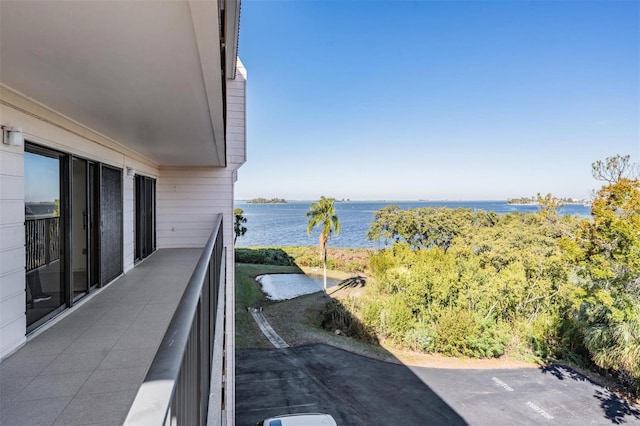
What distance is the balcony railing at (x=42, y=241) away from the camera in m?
3.18

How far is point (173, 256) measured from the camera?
22.7 ft

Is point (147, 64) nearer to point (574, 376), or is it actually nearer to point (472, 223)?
point (574, 376)

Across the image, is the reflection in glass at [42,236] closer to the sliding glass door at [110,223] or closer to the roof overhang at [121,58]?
the roof overhang at [121,58]

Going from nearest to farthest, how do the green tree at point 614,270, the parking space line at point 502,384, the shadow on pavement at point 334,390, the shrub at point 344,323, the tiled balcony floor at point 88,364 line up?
1. the tiled balcony floor at point 88,364
2. the shadow on pavement at point 334,390
3. the green tree at point 614,270
4. the parking space line at point 502,384
5. the shrub at point 344,323

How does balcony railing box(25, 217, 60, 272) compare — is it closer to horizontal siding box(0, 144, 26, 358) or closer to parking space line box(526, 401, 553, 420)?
horizontal siding box(0, 144, 26, 358)

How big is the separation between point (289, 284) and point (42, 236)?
62.4ft

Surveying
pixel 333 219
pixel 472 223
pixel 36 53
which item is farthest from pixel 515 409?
pixel 472 223

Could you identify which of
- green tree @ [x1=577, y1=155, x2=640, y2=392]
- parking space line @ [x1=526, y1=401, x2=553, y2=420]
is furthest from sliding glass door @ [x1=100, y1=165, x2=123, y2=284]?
green tree @ [x1=577, y1=155, x2=640, y2=392]

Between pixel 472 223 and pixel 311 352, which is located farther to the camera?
pixel 472 223

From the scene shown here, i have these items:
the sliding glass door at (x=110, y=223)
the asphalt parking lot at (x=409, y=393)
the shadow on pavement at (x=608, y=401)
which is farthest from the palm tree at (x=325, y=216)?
the sliding glass door at (x=110, y=223)

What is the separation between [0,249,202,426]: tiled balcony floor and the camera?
2.03 meters

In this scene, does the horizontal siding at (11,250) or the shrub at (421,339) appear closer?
the horizontal siding at (11,250)

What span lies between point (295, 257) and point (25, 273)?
84.9 feet

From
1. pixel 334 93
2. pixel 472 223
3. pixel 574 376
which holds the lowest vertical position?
pixel 574 376
